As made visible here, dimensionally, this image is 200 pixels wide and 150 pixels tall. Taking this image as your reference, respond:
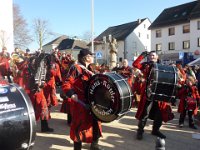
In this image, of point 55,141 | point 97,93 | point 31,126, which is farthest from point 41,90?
point 31,126

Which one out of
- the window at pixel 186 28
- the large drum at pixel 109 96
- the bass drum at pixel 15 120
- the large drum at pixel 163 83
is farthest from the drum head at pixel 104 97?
the window at pixel 186 28

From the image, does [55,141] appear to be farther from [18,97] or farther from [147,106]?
[18,97]

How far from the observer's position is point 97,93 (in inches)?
172

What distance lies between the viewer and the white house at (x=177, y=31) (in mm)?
35281

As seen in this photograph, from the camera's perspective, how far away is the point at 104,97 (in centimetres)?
427

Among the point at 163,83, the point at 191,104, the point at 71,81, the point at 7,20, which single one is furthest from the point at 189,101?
the point at 7,20

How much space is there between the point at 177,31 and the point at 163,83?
3481 cm

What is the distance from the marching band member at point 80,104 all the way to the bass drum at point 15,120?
4.61 feet

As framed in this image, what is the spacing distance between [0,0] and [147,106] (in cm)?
2112

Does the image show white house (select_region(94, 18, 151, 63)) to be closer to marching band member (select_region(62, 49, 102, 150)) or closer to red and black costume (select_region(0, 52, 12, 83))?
red and black costume (select_region(0, 52, 12, 83))

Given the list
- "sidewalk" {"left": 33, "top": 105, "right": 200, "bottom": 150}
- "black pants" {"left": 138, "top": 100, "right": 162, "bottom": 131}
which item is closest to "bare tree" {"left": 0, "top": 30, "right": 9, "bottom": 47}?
"sidewalk" {"left": 33, "top": 105, "right": 200, "bottom": 150}

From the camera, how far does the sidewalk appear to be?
553 cm

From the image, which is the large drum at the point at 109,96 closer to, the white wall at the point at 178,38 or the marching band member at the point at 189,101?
the marching band member at the point at 189,101

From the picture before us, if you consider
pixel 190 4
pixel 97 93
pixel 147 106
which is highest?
pixel 190 4
